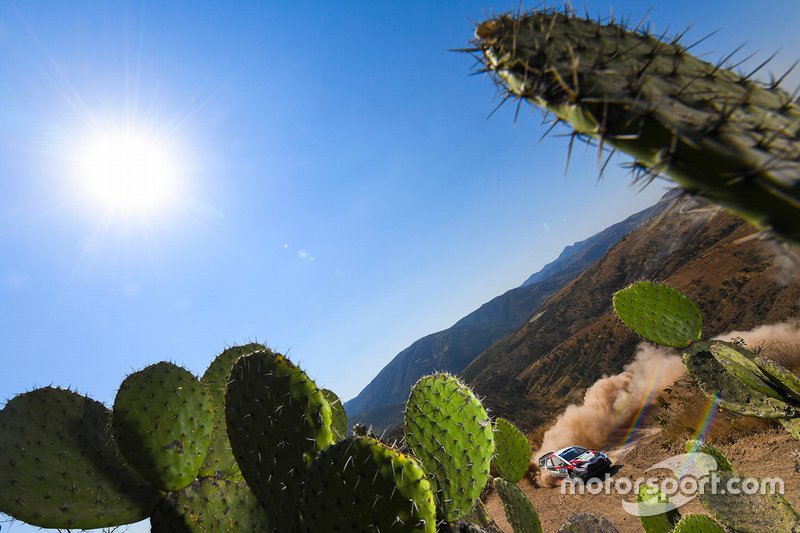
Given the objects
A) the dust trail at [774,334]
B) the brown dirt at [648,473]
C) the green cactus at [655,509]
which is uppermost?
the green cactus at [655,509]

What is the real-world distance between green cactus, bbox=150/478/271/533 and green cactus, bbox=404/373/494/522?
1133 mm

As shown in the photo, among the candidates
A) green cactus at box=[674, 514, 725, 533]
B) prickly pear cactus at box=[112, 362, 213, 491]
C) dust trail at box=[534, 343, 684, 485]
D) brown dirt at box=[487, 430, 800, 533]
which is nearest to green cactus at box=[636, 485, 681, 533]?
green cactus at box=[674, 514, 725, 533]

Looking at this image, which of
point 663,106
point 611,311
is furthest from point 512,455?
point 611,311

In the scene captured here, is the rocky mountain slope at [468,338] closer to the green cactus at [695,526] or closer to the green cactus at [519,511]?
the green cactus at [519,511]

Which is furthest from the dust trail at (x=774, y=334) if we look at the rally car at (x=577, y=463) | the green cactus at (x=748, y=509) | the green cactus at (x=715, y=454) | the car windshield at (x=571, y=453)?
the green cactus at (x=748, y=509)

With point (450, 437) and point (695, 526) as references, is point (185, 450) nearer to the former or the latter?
point (450, 437)

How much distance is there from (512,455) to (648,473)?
7.36 metres

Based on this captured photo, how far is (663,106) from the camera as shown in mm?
926

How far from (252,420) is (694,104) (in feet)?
7.50

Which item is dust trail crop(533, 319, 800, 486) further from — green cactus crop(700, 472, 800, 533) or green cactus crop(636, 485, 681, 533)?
green cactus crop(700, 472, 800, 533)

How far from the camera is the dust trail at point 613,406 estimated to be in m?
17.0

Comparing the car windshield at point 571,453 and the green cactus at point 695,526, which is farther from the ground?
the green cactus at point 695,526

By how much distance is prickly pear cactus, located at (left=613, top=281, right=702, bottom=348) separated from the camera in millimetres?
4711

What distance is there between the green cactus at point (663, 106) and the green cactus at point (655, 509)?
4.67 meters
